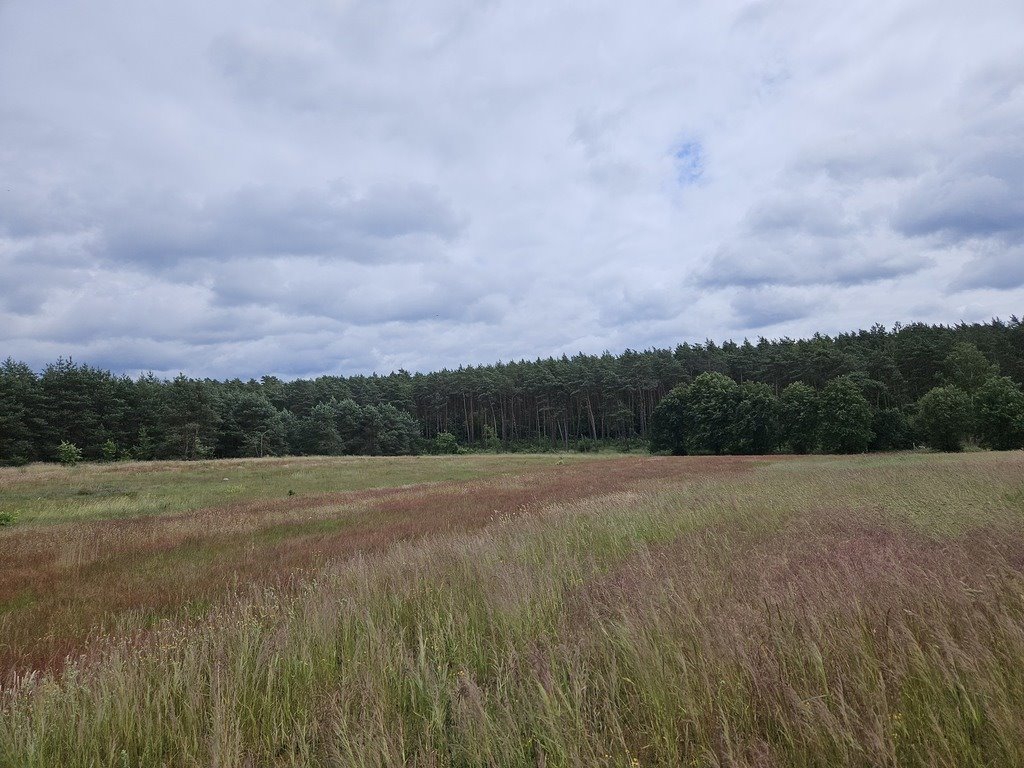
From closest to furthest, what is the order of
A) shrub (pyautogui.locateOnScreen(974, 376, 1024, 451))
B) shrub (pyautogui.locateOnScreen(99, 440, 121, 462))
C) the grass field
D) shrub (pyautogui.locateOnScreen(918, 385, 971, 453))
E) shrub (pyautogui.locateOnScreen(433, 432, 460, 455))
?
the grass field < shrub (pyautogui.locateOnScreen(974, 376, 1024, 451)) < shrub (pyautogui.locateOnScreen(918, 385, 971, 453)) < shrub (pyautogui.locateOnScreen(99, 440, 121, 462)) < shrub (pyautogui.locateOnScreen(433, 432, 460, 455))

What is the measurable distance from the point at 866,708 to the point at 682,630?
3.89 ft

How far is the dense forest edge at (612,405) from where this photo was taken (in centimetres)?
5725

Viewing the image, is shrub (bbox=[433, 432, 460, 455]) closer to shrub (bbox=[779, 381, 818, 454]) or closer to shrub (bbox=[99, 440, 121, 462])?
shrub (bbox=[99, 440, 121, 462])

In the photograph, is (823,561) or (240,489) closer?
(823,561)

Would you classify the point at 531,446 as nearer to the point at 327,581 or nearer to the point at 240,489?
the point at 240,489

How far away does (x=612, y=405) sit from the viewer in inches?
3799

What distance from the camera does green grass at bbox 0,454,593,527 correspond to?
21.1 meters

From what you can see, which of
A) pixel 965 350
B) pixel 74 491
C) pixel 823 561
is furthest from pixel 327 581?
pixel 965 350

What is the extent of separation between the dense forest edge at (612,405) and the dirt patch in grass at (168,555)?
1792 inches

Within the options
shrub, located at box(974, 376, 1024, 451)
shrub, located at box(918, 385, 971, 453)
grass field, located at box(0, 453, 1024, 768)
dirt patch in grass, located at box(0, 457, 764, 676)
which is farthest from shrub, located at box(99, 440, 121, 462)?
shrub, located at box(974, 376, 1024, 451)

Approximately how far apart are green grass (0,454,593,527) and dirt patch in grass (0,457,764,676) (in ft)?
16.9

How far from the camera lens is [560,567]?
635 centimetres

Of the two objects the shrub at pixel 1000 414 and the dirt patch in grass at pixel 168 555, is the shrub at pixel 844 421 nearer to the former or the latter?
the shrub at pixel 1000 414

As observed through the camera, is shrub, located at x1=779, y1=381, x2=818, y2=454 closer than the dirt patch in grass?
No
